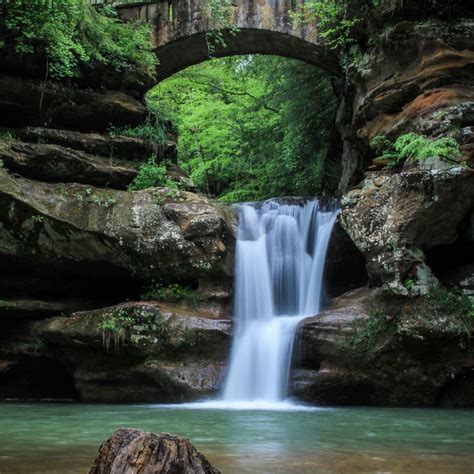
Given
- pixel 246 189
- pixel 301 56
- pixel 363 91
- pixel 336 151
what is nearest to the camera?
pixel 363 91

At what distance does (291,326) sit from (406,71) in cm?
643

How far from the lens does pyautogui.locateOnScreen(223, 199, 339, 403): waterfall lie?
11078mm

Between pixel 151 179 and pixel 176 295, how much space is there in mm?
3144

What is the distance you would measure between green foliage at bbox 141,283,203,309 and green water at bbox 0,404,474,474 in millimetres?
2883

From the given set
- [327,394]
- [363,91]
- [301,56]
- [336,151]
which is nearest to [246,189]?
[336,151]

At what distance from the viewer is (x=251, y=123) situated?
75.4 feet

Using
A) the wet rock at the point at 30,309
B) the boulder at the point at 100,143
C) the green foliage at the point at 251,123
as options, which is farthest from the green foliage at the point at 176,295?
the green foliage at the point at 251,123

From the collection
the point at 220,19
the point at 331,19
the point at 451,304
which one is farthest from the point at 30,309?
the point at 331,19

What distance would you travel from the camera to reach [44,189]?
1244cm

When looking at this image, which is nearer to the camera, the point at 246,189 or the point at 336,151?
the point at 336,151

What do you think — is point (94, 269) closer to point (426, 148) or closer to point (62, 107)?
point (62, 107)

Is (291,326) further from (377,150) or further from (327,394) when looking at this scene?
(377,150)

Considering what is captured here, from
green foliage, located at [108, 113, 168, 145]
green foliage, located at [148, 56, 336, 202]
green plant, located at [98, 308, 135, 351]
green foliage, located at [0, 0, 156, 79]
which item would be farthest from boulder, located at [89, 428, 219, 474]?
green foliage, located at [148, 56, 336, 202]

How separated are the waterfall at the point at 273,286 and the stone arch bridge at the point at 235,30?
4563 mm
